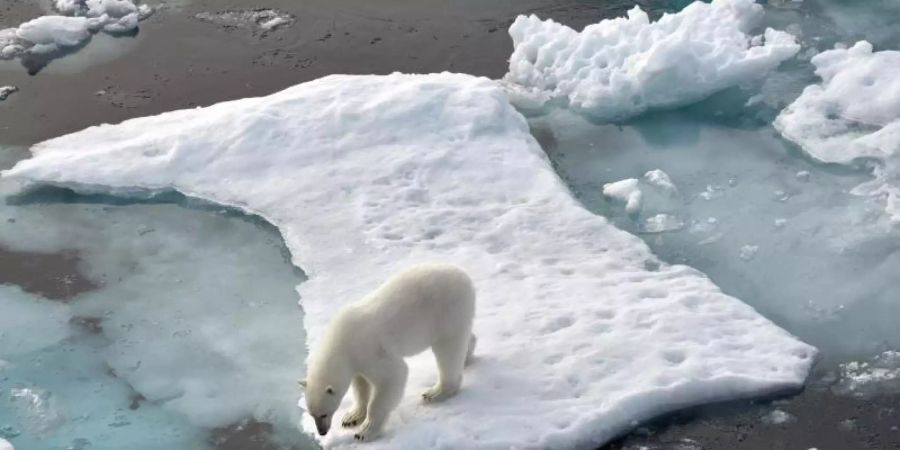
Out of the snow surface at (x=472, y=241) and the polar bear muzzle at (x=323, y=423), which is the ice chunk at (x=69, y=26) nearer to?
the snow surface at (x=472, y=241)

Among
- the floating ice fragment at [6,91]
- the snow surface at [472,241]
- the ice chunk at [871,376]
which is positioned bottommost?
the floating ice fragment at [6,91]

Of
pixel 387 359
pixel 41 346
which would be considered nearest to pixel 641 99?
pixel 387 359

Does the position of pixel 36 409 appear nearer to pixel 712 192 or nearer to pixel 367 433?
pixel 367 433

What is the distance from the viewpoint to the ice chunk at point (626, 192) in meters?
6.96

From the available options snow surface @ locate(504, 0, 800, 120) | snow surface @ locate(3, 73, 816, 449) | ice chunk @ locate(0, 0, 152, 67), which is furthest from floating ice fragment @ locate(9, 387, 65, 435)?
ice chunk @ locate(0, 0, 152, 67)

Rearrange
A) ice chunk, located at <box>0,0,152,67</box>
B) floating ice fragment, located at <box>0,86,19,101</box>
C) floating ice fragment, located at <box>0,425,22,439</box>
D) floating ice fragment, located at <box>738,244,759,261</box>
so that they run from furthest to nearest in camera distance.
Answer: ice chunk, located at <box>0,0,152,67</box>, floating ice fragment, located at <box>0,86,19,101</box>, floating ice fragment, located at <box>738,244,759,261</box>, floating ice fragment, located at <box>0,425,22,439</box>

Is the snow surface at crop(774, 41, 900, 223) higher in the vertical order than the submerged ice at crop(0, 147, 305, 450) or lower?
higher

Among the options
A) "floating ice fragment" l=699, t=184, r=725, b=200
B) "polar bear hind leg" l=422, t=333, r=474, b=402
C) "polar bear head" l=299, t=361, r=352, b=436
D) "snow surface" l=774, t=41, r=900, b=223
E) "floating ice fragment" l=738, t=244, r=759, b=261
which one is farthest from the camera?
"snow surface" l=774, t=41, r=900, b=223

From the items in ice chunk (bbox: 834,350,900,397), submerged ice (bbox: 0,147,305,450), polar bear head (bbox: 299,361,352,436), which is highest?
polar bear head (bbox: 299,361,352,436)

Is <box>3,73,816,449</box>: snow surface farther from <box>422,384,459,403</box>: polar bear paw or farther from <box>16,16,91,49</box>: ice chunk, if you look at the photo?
<box>16,16,91,49</box>: ice chunk

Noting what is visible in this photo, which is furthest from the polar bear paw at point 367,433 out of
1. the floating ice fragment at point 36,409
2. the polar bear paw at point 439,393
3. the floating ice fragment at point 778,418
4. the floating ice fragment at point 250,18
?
the floating ice fragment at point 250,18

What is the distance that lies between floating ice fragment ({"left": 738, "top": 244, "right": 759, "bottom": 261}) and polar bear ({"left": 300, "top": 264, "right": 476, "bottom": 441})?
212 cm

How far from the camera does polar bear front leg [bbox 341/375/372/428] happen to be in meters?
5.09

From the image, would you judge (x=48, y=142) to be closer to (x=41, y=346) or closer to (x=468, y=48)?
(x=41, y=346)
